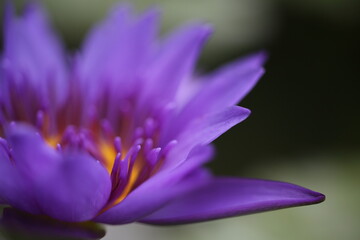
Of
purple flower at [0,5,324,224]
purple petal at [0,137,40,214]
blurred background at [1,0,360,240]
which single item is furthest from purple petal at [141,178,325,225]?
blurred background at [1,0,360,240]

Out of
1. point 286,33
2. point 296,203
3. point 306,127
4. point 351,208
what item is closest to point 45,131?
point 296,203

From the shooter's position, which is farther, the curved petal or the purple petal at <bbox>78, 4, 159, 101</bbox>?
the purple petal at <bbox>78, 4, 159, 101</bbox>

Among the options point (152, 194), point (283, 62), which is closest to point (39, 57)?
point (152, 194)

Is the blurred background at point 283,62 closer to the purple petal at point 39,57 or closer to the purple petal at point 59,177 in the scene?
the purple petal at point 39,57

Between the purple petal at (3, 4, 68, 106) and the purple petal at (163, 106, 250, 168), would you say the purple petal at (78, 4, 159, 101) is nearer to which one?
the purple petal at (3, 4, 68, 106)

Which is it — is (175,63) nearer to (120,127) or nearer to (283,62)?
(120,127)

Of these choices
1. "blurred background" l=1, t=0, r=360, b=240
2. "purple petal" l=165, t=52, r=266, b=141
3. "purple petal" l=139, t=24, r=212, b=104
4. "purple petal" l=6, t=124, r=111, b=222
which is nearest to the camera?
"purple petal" l=6, t=124, r=111, b=222
